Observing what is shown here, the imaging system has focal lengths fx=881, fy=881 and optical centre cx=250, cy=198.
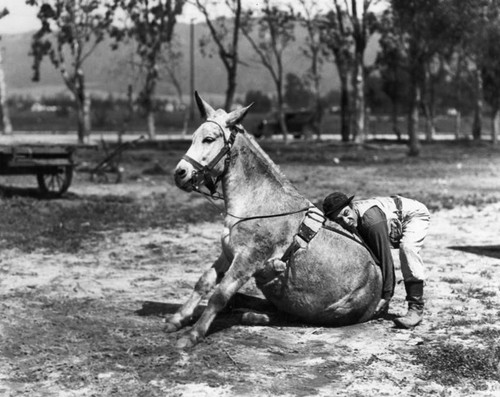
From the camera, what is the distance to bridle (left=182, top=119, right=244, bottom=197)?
762cm

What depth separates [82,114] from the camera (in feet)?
144

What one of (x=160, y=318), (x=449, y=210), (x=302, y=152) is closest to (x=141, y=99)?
(x=302, y=152)

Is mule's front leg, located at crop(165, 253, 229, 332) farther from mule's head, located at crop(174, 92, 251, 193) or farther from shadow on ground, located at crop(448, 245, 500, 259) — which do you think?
shadow on ground, located at crop(448, 245, 500, 259)

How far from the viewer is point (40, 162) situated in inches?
716

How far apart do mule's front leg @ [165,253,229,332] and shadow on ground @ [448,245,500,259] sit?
5337 mm

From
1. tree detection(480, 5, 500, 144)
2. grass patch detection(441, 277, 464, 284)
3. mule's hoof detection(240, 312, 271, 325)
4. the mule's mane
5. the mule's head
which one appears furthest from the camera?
tree detection(480, 5, 500, 144)

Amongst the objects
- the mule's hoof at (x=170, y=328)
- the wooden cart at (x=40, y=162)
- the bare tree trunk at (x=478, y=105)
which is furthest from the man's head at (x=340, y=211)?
the bare tree trunk at (x=478, y=105)

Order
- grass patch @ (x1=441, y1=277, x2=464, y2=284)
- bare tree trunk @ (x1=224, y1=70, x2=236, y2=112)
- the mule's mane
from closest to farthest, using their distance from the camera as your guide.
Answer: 1. the mule's mane
2. grass patch @ (x1=441, y1=277, x2=464, y2=284)
3. bare tree trunk @ (x1=224, y1=70, x2=236, y2=112)

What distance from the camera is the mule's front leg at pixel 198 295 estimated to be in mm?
7875

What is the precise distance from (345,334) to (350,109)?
1703 inches

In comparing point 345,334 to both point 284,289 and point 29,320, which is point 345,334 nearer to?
point 284,289

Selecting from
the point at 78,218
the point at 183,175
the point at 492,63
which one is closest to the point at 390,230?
the point at 183,175

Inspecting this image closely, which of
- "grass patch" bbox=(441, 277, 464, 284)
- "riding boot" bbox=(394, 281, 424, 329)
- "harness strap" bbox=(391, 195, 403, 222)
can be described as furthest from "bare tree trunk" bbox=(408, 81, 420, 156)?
"riding boot" bbox=(394, 281, 424, 329)

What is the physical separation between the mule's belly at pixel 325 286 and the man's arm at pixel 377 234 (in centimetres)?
12
